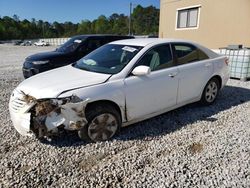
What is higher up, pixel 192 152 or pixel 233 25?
pixel 233 25

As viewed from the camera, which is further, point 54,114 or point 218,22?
point 218,22

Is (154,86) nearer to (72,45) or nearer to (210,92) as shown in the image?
(210,92)

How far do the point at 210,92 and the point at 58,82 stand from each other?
324 cm

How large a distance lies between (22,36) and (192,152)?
85.5 m

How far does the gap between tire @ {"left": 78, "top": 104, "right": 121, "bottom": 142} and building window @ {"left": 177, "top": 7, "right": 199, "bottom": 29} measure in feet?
39.1

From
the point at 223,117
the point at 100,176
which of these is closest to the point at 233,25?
the point at 223,117

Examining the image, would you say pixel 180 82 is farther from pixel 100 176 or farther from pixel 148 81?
pixel 100 176

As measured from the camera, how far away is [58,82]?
3359 millimetres

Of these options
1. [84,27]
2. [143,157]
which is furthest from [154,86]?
[84,27]

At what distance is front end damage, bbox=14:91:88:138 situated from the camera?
3066 millimetres

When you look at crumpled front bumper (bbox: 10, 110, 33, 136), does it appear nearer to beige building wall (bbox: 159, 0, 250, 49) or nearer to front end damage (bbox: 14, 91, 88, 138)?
front end damage (bbox: 14, 91, 88, 138)

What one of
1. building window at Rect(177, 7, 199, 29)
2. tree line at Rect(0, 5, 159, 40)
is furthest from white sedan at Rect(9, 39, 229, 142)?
tree line at Rect(0, 5, 159, 40)

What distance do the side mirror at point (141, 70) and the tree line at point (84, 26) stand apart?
2638 inches

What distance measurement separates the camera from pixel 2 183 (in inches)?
103
